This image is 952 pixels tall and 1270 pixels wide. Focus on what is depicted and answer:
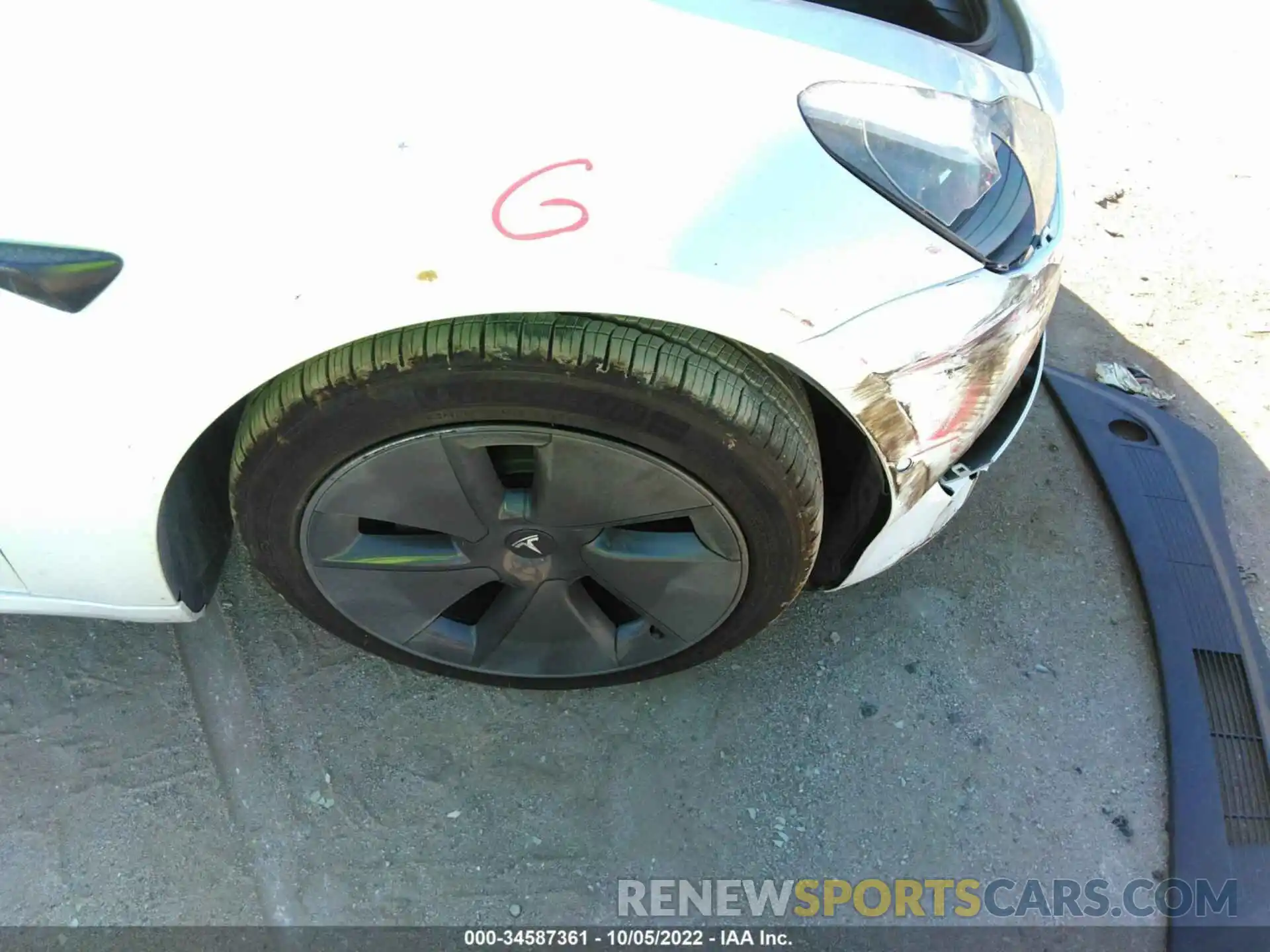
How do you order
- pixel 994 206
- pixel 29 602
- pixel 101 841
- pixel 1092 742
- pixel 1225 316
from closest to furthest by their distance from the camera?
pixel 994 206 < pixel 29 602 < pixel 101 841 < pixel 1092 742 < pixel 1225 316

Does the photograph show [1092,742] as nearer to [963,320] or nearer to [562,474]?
[963,320]

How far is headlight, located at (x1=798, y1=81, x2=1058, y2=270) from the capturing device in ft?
4.36

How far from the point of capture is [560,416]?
1.38 meters

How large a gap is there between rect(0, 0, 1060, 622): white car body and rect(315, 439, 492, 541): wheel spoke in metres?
0.23

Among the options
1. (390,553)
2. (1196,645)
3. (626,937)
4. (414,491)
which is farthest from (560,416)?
(1196,645)

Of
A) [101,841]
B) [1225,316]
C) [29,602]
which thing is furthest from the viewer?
[1225,316]

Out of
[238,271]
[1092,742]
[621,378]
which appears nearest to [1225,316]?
[1092,742]

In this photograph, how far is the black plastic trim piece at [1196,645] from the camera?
1887mm

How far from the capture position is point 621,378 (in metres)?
1.34

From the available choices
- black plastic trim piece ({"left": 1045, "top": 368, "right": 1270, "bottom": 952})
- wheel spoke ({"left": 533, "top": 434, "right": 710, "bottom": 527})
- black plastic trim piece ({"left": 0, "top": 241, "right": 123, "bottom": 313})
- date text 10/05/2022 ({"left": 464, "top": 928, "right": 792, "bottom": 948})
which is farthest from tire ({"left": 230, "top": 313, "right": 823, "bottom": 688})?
black plastic trim piece ({"left": 1045, "top": 368, "right": 1270, "bottom": 952})

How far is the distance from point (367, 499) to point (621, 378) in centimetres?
49

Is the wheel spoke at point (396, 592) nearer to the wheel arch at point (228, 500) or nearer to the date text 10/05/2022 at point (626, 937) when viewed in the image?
the wheel arch at point (228, 500)

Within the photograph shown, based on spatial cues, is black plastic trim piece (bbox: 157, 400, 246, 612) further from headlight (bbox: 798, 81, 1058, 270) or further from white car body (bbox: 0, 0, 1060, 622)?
headlight (bbox: 798, 81, 1058, 270)

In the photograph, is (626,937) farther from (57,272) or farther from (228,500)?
(57,272)
